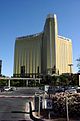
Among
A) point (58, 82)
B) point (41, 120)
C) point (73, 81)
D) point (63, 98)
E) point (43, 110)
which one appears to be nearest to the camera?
point (41, 120)

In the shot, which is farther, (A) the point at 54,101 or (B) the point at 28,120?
(A) the point at 54,101

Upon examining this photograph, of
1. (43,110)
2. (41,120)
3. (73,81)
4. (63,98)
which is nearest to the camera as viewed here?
(41,120)

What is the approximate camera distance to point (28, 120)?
1811 centimetres

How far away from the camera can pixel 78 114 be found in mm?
18297

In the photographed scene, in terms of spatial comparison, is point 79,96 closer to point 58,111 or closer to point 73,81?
point 58,111

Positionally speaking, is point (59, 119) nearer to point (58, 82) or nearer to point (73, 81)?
point (73, 81)

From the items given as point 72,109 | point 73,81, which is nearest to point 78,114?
point 72,109

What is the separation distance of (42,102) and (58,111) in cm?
376

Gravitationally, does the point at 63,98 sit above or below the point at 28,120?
above

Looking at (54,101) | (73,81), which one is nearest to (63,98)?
(54,101)

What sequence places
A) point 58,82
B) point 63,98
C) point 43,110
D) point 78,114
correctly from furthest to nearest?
point 58,82
point 43,110
point 63,98
point 78,114

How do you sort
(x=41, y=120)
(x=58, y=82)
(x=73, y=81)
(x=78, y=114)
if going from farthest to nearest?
(x=58, y=82)
(x=73, y=81)
(x=78, y=114)
(x=41, y=120)

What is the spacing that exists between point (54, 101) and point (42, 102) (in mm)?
3313

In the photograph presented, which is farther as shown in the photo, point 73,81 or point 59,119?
point 73,81
